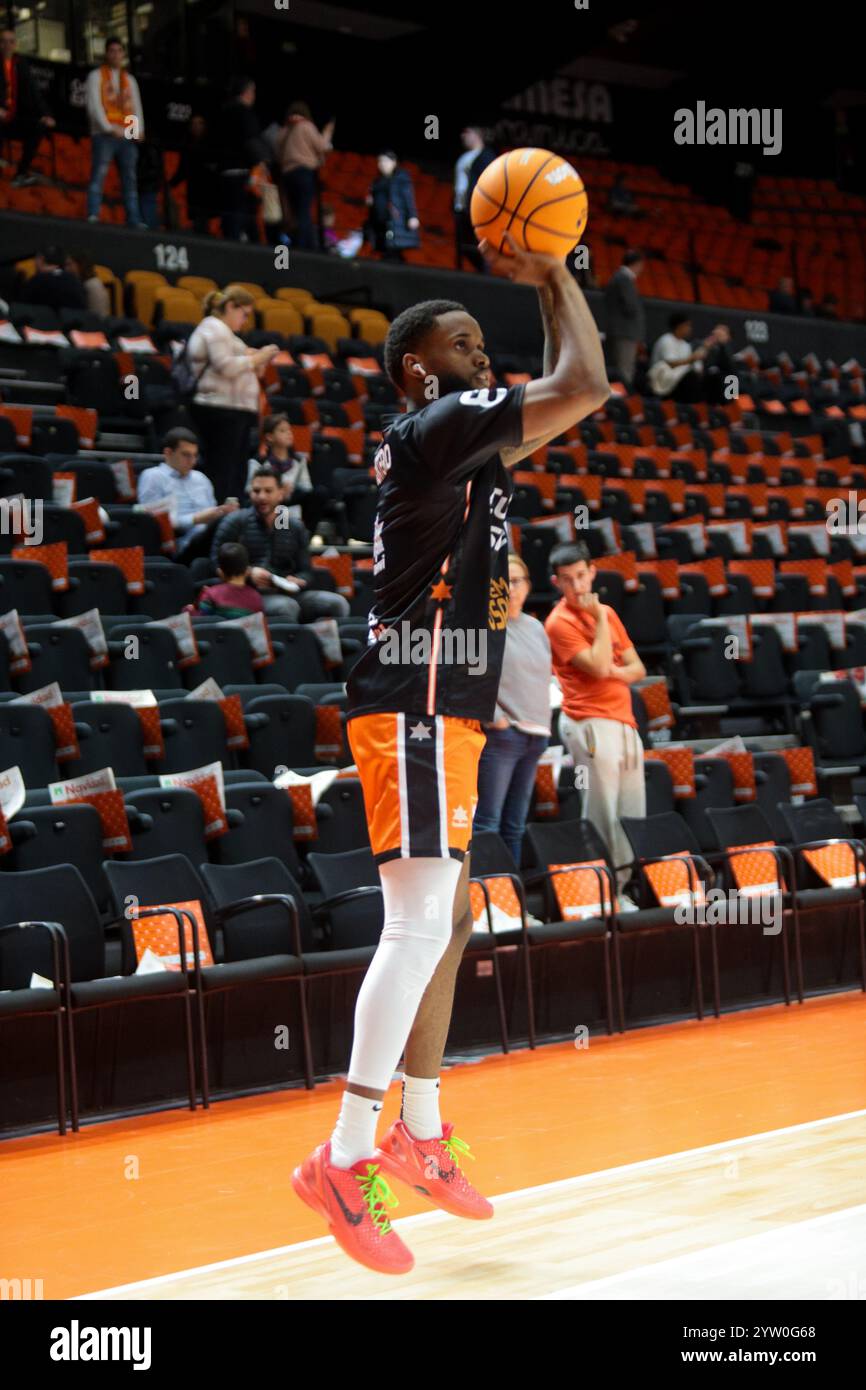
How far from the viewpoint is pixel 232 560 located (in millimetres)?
7973

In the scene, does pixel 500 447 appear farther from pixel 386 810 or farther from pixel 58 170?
pixel 58 170

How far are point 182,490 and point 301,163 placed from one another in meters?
6.54

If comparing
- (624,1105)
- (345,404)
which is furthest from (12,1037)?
(345,404)

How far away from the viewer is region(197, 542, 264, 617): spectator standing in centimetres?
796

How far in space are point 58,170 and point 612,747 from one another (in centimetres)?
1140

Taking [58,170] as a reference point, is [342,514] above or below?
below

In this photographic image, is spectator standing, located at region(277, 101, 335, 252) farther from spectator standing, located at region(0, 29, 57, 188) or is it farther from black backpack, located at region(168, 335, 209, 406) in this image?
black backpack, located at region(168, 335, 209, 406)

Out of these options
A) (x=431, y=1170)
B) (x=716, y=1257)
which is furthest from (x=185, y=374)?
(x=716, y=1257)

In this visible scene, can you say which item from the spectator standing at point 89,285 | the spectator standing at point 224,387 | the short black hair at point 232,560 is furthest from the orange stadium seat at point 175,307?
the short black hair at point 232,560

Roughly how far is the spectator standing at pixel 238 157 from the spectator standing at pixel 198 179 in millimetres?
151

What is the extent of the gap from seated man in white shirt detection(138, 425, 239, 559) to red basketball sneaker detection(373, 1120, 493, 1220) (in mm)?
6131

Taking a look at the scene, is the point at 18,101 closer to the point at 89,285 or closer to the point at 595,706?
the point at 89,285

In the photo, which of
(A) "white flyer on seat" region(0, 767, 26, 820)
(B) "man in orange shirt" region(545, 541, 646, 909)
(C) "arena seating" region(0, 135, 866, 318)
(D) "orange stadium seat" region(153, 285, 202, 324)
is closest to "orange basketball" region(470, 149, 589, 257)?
(A) "white flyer on seat" region(0, 767, 26, 820)
